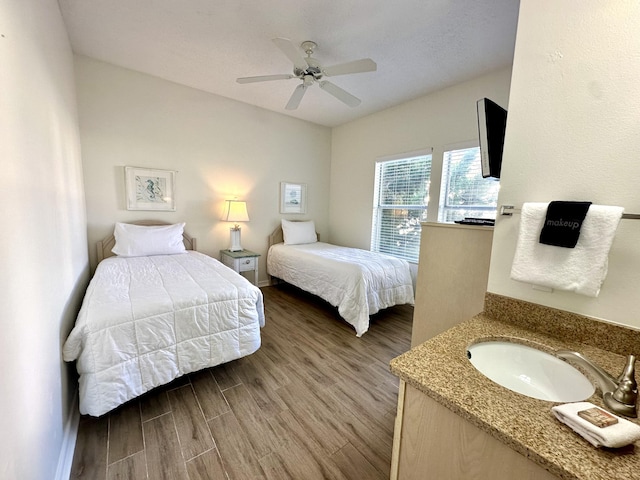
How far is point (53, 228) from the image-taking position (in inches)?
56.2

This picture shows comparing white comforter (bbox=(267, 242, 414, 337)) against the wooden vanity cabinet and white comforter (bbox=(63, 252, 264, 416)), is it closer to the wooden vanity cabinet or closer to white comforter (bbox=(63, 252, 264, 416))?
white comforter (bbox=(63, 252, 264, 416))

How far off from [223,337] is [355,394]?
1.01 meters

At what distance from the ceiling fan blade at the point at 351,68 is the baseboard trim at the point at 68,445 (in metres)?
2.90

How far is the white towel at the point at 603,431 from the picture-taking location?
1.61 ft

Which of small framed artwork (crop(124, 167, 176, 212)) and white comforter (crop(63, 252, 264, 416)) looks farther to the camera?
small framed artwork (crop(124, 167, 176, 212))

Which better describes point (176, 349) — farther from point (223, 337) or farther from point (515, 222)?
point (515, 222)

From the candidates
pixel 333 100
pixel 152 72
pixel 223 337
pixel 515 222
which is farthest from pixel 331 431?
pixel 152 72

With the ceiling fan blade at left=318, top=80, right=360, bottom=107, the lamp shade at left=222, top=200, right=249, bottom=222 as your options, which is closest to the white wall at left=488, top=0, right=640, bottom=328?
the ceiling fan blade at left=318, top=80, right=360, bottom=107

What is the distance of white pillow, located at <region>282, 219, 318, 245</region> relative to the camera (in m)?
4.10

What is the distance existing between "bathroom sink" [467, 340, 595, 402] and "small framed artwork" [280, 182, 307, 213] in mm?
3650

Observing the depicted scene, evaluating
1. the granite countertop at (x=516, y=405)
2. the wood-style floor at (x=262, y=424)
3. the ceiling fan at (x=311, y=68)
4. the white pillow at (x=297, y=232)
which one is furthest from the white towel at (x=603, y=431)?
the white pillow at (x=297, y=232)

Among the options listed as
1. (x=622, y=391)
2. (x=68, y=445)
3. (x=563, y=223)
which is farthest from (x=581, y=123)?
(x=68, y=445)

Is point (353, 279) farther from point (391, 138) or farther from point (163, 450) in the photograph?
point (391, 138)

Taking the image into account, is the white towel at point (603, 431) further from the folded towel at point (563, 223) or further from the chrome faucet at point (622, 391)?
the folded towel at point (563, 223)
